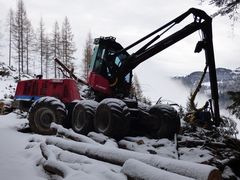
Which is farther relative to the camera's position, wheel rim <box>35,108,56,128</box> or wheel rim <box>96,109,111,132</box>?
wheel rim <box>35,108,56,128</box>

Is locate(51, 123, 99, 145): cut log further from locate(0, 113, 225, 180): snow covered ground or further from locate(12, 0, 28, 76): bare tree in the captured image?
locate(12, 0, 28, 76): bare tree

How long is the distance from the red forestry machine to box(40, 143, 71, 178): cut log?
3.12 meters

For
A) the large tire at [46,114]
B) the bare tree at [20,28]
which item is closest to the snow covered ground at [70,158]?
the large tire at [46,114]

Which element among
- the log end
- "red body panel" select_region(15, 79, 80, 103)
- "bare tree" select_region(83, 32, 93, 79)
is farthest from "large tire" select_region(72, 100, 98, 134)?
"bare tree" select_region(83, 32, 93, 79)

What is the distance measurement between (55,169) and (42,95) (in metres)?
7.63

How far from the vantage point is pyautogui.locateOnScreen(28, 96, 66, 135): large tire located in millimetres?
12141

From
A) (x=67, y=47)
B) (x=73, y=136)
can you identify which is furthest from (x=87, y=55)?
(x=73, y=136)

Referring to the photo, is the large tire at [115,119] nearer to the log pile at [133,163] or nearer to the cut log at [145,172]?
the log pile at [133,163]

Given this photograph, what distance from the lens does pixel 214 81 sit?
1110 cm

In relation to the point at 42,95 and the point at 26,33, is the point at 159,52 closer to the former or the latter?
the point at 42,95

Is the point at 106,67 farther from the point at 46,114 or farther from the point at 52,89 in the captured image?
the point at 46,114

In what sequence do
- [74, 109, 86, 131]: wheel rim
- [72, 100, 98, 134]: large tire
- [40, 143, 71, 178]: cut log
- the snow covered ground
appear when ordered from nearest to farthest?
the snow covered ground < [40, 143, 71, 178]: cut log < [72, 100, 98, 134]: large tire < [74, 109, 86, 131]: wheel rim

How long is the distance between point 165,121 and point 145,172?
6.23 meters

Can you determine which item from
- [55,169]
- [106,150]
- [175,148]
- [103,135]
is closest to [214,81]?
[175,148]
